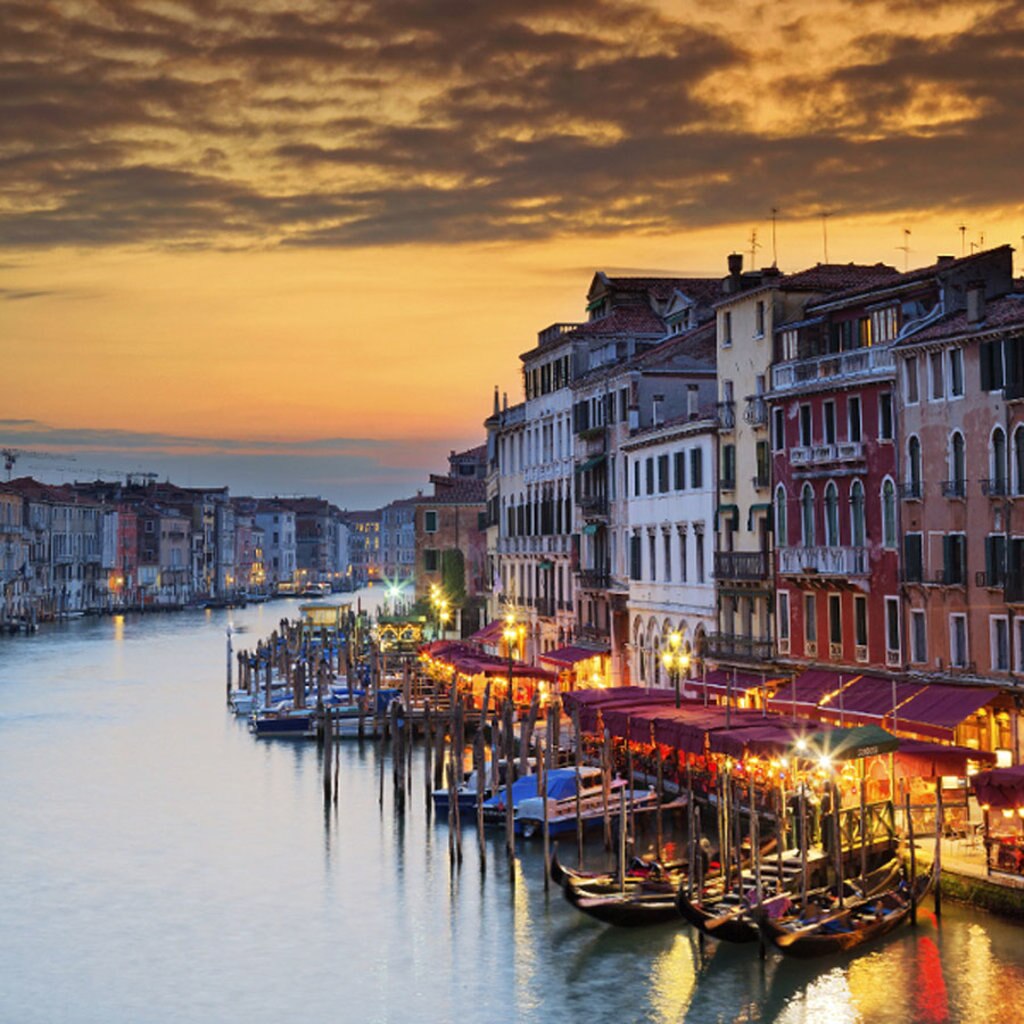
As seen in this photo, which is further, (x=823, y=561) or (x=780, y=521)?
(x=780, y=521)

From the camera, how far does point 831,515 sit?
107 feet

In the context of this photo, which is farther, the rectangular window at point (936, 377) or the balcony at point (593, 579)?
the balcony at point (593, 579)

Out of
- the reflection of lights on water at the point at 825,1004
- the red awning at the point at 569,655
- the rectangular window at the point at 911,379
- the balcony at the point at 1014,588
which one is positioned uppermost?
the rectangular window at the point at 911,379

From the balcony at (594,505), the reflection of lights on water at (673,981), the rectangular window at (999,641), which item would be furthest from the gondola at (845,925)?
the balcony at (594,505)

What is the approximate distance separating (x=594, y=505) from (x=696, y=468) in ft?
23.8

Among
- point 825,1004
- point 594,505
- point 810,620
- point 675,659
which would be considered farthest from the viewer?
point 594,505

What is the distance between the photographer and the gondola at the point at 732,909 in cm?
2291

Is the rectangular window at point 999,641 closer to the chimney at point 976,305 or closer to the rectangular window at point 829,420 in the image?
the chimney at point 976,305

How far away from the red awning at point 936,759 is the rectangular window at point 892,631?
3900mm

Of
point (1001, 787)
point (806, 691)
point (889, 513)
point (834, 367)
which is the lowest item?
point (1001, 787)

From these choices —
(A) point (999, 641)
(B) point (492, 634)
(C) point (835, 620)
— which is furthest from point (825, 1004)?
(B) point (492, 634)

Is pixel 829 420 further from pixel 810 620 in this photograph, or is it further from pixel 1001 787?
pixel 1001 787

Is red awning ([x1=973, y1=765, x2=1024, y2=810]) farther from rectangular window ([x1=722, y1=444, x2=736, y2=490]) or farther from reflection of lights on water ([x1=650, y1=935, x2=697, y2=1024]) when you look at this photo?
rectangular window ([x1=722, y1=444, x2=736, y2=490])

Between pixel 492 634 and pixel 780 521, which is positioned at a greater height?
pixel 780 521
